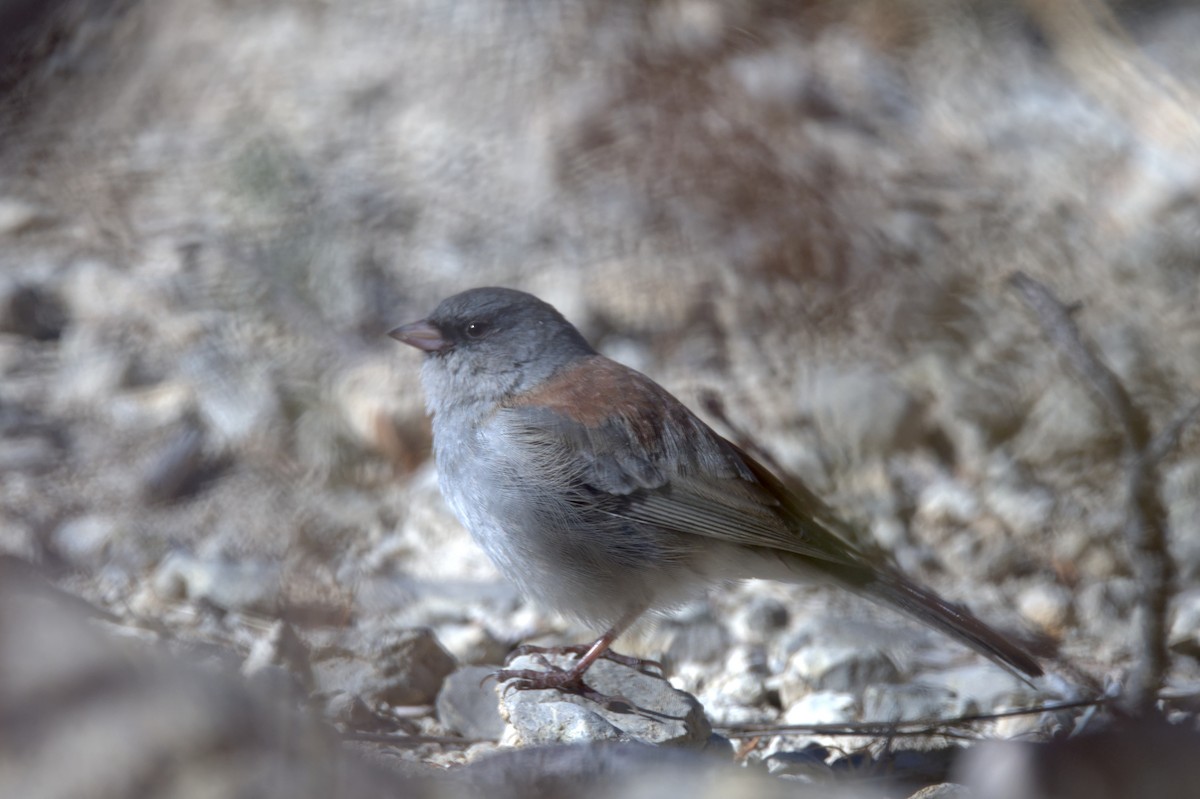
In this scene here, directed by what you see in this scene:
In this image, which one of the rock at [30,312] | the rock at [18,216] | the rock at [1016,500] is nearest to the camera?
the rock at [1016,500]

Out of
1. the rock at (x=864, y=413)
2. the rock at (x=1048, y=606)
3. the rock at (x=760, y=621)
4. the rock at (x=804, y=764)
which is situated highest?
the rock at (x=864, y=413)

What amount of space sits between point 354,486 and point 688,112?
7.42 feet

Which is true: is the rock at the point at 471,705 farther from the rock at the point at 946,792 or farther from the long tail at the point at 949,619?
the rock at the point at 946,792

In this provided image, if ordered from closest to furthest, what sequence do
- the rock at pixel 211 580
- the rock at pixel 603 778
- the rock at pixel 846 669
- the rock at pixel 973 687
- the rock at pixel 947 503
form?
the rock at pixel 603 778 → the rock at pixel 973 687 → the rock at pixel 846 669 → the rock at pixel 211 580 → the rock at pixel 947 503

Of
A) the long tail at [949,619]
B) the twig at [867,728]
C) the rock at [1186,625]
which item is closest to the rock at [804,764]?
the twig at [867,728]

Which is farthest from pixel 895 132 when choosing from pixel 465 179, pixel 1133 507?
pixel 1133 507

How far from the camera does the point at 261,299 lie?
4250 millimetres

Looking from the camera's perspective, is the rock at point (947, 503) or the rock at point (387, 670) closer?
the rock at point (387, 670)

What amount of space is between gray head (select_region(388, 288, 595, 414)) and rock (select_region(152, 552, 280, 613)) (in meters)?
0.70

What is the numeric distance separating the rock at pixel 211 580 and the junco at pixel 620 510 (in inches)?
26.1

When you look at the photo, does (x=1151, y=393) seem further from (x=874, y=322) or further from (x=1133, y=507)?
(x=1133, y=507)

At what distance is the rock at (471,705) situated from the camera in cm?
311

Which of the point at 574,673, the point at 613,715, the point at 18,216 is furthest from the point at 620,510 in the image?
the point at 18,216

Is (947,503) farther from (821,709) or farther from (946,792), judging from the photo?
(946,792)
